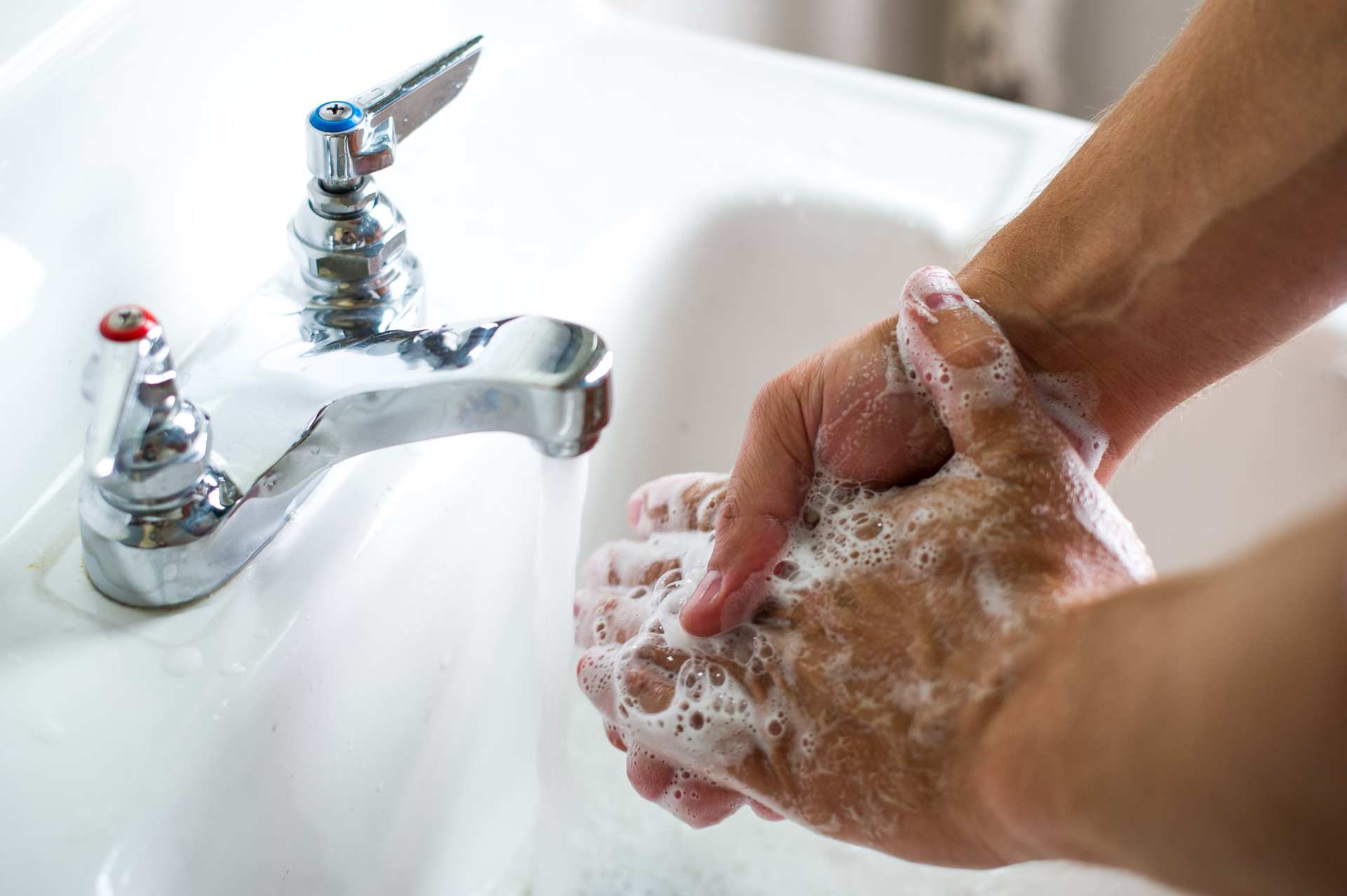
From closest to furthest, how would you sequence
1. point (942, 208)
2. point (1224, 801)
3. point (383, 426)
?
point (1224, 801) → point (383, 426) → point (942, 208)

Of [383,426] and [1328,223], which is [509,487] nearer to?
[383,426]

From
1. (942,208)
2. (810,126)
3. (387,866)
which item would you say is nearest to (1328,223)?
(942,208)

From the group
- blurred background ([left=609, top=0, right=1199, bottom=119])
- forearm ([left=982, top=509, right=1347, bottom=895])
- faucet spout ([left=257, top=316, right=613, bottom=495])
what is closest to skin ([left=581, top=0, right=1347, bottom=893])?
forearm ([left=982, top=509, right=1347, bottom=895])

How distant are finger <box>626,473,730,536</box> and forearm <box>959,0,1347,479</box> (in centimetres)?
16

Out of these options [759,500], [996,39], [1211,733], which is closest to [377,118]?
[759,500]

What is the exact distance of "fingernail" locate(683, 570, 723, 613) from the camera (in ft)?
1.55

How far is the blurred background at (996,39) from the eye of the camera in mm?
1300

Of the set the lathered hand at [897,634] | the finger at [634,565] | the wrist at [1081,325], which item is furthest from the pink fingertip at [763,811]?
the wrist at [1081,325]

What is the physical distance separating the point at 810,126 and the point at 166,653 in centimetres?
50

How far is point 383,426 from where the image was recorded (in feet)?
1.25

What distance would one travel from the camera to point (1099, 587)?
1.33 ft

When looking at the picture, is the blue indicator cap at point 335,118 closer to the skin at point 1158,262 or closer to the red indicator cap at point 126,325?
the red indicator cap at point 126,325

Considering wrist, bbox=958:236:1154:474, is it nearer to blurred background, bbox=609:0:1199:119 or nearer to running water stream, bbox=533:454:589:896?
running water stream, bbox=533:454:589:896

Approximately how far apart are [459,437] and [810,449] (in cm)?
17
